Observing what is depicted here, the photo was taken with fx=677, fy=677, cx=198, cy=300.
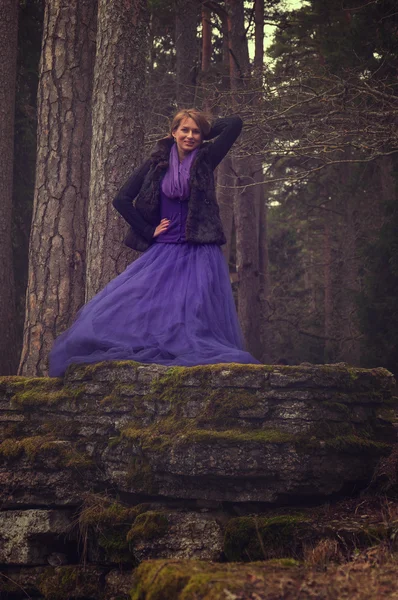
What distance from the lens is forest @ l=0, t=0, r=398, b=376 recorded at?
7.14 metres

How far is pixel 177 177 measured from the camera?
19.4 ft

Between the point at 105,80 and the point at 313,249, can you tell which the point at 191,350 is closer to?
the point at 105,80

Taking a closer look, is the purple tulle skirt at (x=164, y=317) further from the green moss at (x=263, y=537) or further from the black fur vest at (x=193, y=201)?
the green moss at (x=263, y=537)

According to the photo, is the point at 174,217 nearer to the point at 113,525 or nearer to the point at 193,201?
the point at 193,201

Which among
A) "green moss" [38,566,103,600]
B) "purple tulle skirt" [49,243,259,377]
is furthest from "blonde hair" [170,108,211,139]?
"green moss" [38,566,103,600]

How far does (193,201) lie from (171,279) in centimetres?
70

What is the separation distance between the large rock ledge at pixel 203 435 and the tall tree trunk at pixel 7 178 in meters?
3.62

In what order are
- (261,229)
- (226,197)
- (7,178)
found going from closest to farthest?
1. (7,178)
2. (226,197)
3. (261,229)

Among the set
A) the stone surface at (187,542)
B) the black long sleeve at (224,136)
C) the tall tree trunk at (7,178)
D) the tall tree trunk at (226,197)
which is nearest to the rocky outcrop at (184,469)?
the stone surface at (187,542)

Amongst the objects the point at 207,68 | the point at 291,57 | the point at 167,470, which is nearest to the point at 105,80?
the point at 167,470

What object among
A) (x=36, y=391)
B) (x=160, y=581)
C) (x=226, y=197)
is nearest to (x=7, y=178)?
(x=36, y=391)

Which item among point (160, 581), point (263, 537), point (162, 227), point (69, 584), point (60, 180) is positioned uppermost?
point (60, 180)

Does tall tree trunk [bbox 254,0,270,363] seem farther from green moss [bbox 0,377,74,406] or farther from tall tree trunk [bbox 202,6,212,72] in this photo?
green moss [bbox 0,377,74,406]

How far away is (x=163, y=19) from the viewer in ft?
52.2
